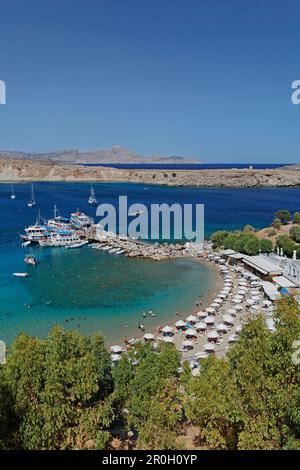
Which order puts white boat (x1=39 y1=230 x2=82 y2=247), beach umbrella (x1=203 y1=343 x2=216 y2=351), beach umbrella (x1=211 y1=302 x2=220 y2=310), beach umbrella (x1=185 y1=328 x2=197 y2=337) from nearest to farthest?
beach umbrella (x1=203 y1=343 x2=216 y2=351)
beach umbrella (x1=185 y1=328 x2=197 y2=337)
beach umbrella (x1=211 y1=302 x2=220 y2=310)
white boat (x1=39 y1=230 x2=82 y2=247)

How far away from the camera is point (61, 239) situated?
5162 cm

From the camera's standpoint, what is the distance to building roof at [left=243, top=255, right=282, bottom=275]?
33.8 m

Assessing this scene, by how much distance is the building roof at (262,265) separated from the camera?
3381 centimetres

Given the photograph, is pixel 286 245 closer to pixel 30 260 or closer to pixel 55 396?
pixel 30 260

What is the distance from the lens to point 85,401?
466 inches

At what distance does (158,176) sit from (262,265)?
117 metres

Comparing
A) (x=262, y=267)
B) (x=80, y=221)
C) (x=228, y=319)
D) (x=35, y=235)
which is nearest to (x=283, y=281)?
(x=262, y=267)

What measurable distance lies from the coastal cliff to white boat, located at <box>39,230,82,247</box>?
92742mm

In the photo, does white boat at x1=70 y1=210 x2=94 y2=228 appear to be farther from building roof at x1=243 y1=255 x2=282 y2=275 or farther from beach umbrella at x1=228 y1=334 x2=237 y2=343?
beach umbrella at x1=228 y1=334 x2=237 y2=343

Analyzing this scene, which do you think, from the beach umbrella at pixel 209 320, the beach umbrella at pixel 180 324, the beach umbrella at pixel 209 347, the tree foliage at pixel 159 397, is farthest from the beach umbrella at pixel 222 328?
the tree foliage at pixel 159 397

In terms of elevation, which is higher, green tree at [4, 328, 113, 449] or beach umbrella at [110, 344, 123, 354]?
green tree at [4, 328, 113, 449]

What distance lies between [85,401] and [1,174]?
151 meters

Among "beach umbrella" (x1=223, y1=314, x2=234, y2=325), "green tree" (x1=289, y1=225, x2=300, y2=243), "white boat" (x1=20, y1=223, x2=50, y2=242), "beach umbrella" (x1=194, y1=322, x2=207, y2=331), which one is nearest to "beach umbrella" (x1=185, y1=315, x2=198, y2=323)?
"beach umbrella" (x1=194, y1=322, x2=207, y2=331)
